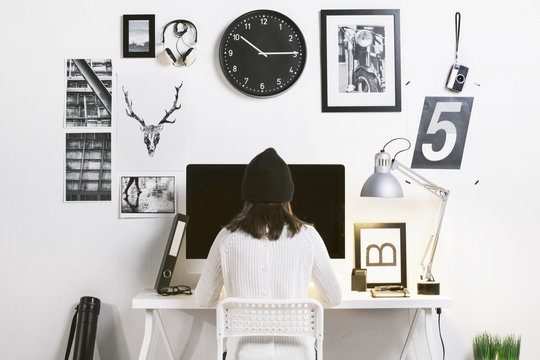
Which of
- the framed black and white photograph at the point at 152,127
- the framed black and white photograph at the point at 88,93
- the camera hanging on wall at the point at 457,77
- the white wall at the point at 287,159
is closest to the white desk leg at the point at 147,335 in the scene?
the white wall at the point at 287,159

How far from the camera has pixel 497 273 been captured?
3004 mm

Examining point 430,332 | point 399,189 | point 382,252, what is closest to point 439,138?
point 399,189

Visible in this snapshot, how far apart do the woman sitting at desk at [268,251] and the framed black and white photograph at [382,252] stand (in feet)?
2.19

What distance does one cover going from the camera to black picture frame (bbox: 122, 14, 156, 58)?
2986mm

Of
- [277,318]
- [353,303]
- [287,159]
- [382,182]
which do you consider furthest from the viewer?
[287,159]

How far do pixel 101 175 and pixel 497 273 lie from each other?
206 centimetres

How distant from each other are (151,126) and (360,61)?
3.61 ft

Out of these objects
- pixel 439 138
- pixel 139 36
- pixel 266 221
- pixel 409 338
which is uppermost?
pixel 139 36

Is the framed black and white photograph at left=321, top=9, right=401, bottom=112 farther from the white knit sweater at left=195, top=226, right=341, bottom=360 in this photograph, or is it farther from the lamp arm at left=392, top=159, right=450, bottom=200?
the white knit sweater at left=195, top=226, right=341, bottom=360

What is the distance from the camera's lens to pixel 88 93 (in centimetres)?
300

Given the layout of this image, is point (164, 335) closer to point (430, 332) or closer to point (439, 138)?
point (430, 332)

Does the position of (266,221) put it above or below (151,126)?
below

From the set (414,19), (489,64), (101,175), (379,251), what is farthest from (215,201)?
(489,64)

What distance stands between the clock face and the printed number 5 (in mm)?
722
